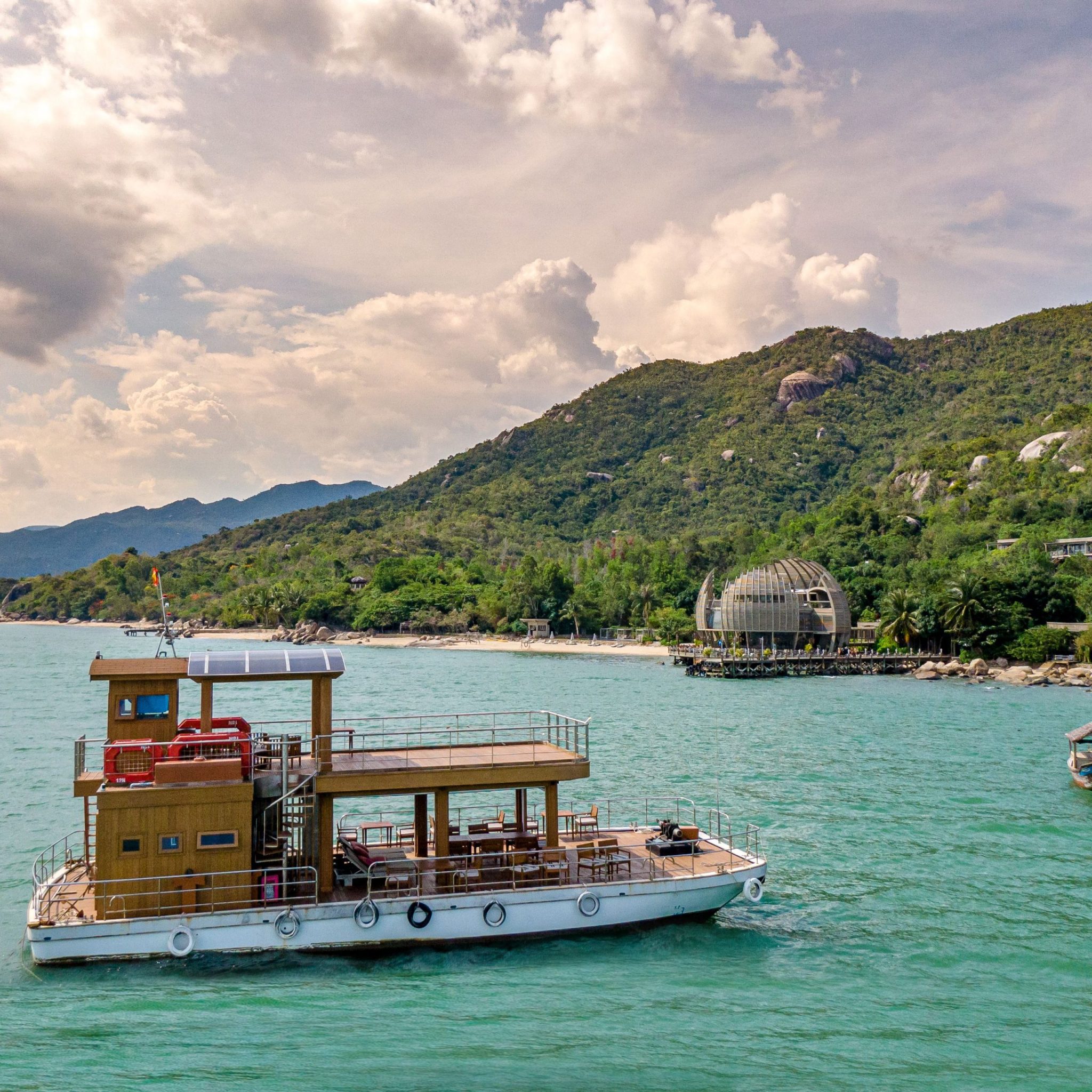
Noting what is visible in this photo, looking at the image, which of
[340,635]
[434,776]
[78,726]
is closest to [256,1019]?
[434,776]

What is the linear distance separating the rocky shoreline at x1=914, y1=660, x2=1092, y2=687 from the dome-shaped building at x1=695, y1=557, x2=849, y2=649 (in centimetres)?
1209

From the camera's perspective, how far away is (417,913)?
1983 centimetres

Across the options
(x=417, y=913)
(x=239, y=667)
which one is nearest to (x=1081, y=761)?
(x=417, y=913)

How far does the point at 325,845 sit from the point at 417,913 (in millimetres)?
2288

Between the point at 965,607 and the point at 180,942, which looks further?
the point at 965,607

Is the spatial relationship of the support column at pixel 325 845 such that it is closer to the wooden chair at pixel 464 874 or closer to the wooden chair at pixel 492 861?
the wooden chair at pixel 464 874

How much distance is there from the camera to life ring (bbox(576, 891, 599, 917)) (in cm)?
2064

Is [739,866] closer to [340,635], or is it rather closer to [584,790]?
[584,790]

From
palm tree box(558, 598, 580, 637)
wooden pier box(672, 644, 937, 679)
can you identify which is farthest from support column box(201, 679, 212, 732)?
palm tree box(558, 598, 580, 637)

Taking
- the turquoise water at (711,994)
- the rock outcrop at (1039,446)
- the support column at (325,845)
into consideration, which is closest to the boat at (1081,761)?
the turquoise water at (711,994)

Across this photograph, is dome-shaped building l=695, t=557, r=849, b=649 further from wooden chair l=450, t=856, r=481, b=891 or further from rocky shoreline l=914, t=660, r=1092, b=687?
wooden chair l=450, t=856, r=481, b=891

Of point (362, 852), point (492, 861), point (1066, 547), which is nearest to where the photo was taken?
point (492, 861)

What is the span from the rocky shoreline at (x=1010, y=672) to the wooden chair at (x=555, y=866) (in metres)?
67.0

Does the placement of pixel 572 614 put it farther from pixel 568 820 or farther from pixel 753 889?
pixel 753 889
